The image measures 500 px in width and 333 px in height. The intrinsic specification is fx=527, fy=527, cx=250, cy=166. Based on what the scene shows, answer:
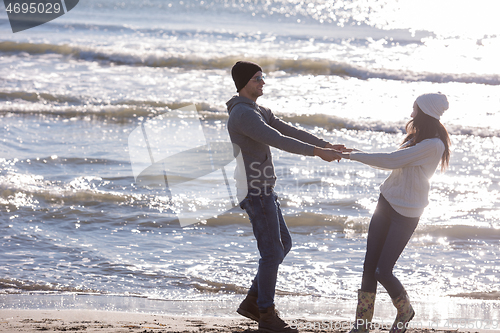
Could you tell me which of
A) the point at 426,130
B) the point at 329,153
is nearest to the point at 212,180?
the point at 329,153

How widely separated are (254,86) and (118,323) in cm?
217

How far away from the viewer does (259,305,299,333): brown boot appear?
3887mm

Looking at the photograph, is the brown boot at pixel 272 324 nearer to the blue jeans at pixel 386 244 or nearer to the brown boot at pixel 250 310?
the brown boot at pixel 250 310

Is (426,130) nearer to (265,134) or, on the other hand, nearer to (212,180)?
(265,134)

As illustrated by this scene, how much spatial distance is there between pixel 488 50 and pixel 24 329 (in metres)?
24.2

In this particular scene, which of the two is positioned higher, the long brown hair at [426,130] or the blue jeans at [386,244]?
the long brown hair at [426,130]

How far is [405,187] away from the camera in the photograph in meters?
3.66

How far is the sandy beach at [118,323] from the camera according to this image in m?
4.02

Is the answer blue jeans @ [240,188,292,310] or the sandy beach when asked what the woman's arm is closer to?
blue jeans @ [240,188,292,310]

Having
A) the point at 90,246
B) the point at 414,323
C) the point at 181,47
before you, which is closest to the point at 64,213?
the point at 90,246

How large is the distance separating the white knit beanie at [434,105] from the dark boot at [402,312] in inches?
50.0

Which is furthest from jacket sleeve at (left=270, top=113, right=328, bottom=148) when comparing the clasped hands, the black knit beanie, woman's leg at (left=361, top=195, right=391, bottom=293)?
woman's leg at (left=361, top=195, right=391, bottom=293)

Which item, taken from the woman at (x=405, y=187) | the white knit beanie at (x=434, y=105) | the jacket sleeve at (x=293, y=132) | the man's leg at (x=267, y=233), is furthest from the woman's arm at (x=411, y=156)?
the man's leg at (x=267, y=233)

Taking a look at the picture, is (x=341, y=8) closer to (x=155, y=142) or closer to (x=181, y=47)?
(x=181, y=47)
